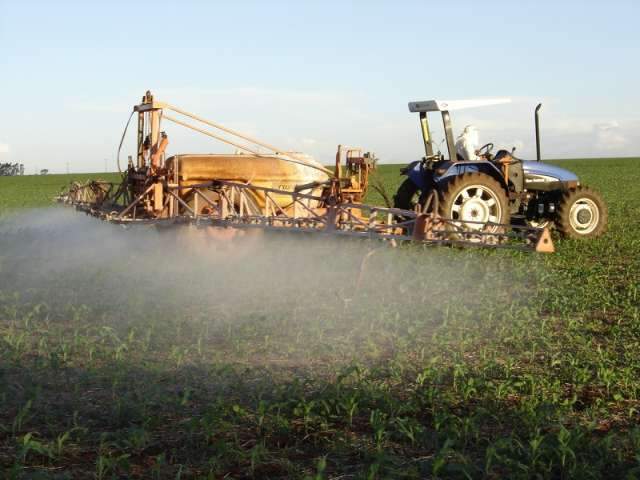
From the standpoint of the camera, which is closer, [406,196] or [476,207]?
[476,207]

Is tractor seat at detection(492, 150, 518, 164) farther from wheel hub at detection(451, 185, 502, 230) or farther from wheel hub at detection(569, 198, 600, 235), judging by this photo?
wheel hub at detection(569, 198, 600, 235)

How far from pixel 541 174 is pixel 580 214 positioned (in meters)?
0.89

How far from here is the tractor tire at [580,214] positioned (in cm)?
1291

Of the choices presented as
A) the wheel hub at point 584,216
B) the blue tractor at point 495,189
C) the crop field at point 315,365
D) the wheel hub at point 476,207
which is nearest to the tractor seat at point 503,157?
the blue tractor at point 495,189

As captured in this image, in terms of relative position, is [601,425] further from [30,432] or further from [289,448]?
[30,432]

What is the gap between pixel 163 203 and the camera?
434 inches

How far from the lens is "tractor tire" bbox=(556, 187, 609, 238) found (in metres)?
12.9

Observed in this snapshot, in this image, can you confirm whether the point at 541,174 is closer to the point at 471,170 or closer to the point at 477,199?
the point at 471,170

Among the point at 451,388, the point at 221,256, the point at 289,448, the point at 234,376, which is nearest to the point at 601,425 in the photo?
the point at 451,388

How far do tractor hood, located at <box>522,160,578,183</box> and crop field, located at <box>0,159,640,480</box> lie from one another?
6.81 feet

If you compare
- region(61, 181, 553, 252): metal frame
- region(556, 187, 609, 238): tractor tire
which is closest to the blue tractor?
region(556, 187, 609, 238): tractor tire

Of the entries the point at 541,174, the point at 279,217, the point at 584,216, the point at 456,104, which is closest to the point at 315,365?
the point at 279,217

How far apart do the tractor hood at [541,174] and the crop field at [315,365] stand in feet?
6.81

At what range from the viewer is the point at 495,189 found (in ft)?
38.4
